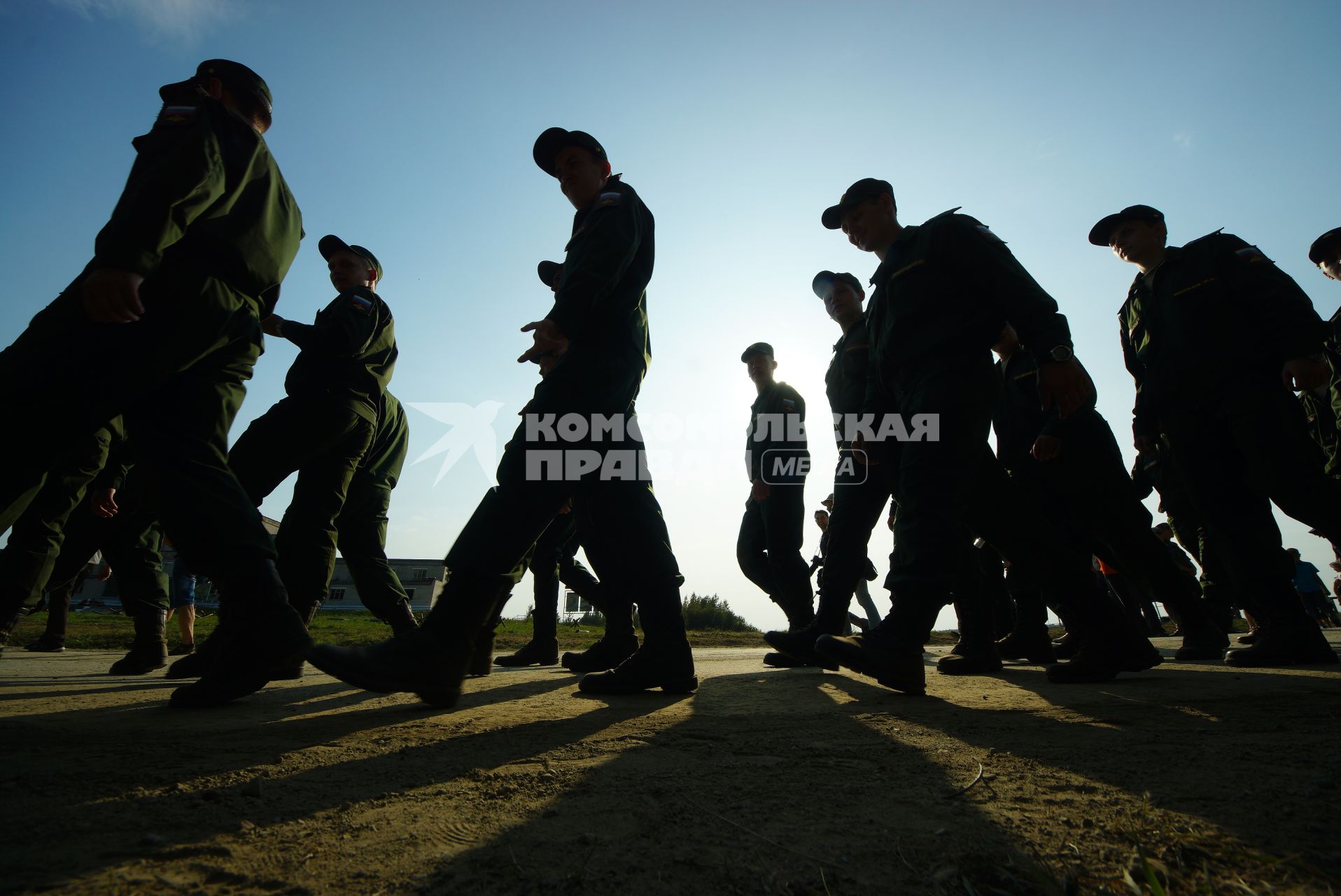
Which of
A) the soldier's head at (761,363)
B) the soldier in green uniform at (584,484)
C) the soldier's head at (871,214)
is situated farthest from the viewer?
the soldier's head at (761,363)

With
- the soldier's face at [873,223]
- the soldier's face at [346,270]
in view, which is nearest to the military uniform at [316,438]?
the soldier's face at [346,270]

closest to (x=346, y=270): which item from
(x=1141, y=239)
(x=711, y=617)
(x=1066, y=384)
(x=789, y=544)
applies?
(x=789, y=544)

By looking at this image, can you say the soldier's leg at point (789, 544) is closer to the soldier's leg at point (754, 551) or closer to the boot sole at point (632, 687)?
the soldier's leg at point (754, 551)

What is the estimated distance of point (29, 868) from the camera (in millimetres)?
733

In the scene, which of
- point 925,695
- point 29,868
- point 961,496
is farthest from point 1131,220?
point 29,868

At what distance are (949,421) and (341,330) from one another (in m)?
2.88

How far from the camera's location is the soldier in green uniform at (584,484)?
2.00 m

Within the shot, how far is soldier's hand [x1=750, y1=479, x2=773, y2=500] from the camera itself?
15.8 feet

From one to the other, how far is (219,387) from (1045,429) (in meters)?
3.98

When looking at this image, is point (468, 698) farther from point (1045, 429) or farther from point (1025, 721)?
point (1045, 429)

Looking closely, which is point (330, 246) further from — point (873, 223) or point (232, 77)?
point (873, 223)

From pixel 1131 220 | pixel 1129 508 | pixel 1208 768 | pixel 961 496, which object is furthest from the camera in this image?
pixel 1131 220

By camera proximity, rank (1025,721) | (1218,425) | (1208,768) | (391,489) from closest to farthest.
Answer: (1208,768), (1025,721), (1218,425), (391,489)

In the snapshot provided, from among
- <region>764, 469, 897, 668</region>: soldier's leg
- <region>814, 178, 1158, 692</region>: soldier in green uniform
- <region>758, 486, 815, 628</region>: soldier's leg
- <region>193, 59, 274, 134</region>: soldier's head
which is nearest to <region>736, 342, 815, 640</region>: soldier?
<region>758, 486, 815, 628</region>: soldier's leg
